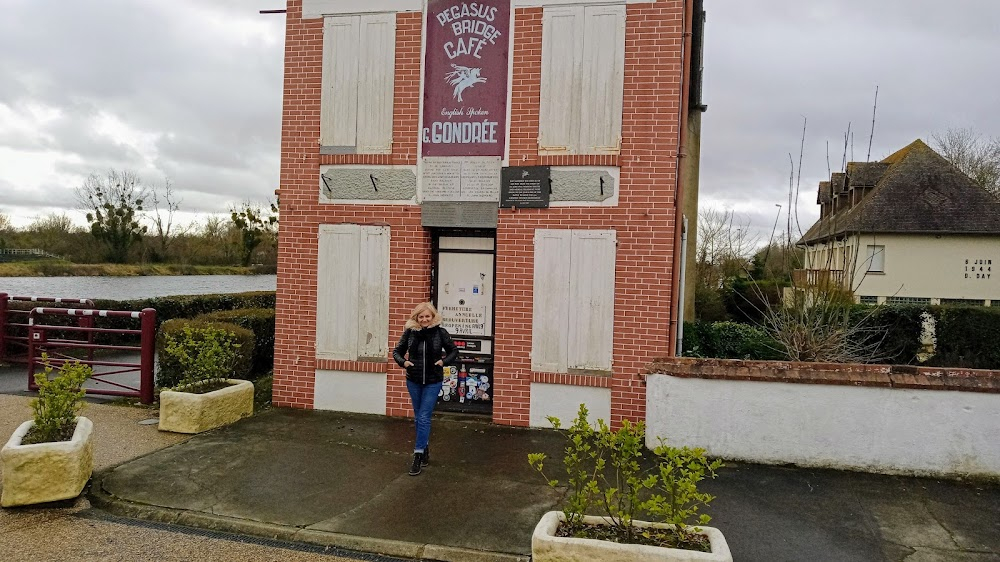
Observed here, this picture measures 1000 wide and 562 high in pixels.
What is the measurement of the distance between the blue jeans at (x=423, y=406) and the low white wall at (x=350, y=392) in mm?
2059

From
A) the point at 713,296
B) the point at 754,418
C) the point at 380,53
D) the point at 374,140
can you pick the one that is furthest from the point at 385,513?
the point at 713,296

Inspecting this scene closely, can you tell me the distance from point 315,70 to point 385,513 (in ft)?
19.5

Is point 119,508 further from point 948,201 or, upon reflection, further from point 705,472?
point 948,201

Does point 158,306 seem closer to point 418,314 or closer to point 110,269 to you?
point 418,314

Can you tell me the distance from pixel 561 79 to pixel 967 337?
10.8 meters

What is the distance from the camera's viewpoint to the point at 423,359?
614cm

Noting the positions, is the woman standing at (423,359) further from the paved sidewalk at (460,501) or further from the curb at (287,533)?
the curb at (287,533)

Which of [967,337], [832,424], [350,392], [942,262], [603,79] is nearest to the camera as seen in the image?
[832,424]

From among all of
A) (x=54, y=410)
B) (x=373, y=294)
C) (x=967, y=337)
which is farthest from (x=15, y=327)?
(x=967, y=337)

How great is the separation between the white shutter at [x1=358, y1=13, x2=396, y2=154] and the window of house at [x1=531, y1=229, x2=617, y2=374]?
2466 millimetres

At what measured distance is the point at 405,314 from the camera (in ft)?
26.7

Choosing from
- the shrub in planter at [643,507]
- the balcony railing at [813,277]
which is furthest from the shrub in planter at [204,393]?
the balcony railing at [813,277]

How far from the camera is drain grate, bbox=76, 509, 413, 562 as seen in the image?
4551mm

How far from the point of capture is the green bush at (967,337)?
41.5 feet
